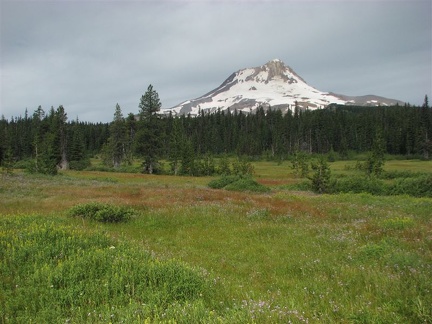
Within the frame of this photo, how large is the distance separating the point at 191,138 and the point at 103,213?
128445 millimetres

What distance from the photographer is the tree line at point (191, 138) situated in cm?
6525

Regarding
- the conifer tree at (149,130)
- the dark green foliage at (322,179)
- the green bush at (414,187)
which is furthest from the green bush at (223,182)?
the conifer tree at (149,130)

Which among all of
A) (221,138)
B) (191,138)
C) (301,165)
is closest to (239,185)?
(301,165)

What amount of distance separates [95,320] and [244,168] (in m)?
55.4

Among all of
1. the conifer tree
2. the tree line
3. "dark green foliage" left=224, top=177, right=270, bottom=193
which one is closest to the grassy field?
"dark green foliage" left=224, top=177, right=270, bottom=193

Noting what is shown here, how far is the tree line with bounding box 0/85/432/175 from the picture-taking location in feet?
214

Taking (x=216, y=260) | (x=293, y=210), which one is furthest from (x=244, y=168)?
(x=216, y=260)

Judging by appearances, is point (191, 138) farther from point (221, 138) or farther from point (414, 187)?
point (414, 187)

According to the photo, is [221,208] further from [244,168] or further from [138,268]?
[244,168]

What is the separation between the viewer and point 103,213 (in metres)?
13.7

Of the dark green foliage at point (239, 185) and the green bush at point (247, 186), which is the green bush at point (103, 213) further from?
the dark green foliage at point (239, 185)

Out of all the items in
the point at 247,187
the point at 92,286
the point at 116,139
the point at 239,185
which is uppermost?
the point at 116,139

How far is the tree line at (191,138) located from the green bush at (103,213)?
40.7 metres

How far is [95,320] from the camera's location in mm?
4262
